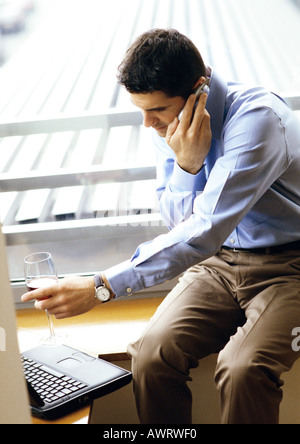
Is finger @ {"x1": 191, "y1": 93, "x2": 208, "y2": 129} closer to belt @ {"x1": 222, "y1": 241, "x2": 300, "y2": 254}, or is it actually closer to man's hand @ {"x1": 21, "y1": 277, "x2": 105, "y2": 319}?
belt @ {"x1": 222, "y1": 241, "x2": 300, "y2": 254}

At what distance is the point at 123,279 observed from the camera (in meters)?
1.59

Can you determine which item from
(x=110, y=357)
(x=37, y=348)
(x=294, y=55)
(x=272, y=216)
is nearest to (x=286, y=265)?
(x=272, y=216)

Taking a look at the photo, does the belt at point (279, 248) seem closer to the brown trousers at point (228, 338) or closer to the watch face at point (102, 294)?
the brown trousers at point (228, 338)

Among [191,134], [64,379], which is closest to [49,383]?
[64,379]

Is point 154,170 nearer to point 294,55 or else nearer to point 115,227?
point 115,227

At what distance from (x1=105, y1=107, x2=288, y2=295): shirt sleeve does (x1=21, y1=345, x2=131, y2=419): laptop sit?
8.8 inches

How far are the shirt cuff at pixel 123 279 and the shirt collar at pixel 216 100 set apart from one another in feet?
1.56

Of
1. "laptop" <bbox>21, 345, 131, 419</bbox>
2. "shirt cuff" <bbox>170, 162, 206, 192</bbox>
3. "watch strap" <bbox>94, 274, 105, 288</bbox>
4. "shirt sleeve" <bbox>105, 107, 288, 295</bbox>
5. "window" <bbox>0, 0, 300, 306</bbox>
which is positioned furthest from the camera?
"window" <bbox>0, 0, 300, 306</bbox>

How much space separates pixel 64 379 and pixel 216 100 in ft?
2.82

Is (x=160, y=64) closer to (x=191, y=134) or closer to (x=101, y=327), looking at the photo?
(x=191, y=134)

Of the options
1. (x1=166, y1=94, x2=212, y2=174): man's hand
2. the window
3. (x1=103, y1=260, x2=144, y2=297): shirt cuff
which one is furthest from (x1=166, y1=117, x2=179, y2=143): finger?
the window

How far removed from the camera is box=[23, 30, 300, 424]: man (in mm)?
1457

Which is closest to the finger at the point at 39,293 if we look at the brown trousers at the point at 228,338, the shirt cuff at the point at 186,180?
the brown trousers at the point at 228,338

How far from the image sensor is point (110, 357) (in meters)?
1.82
